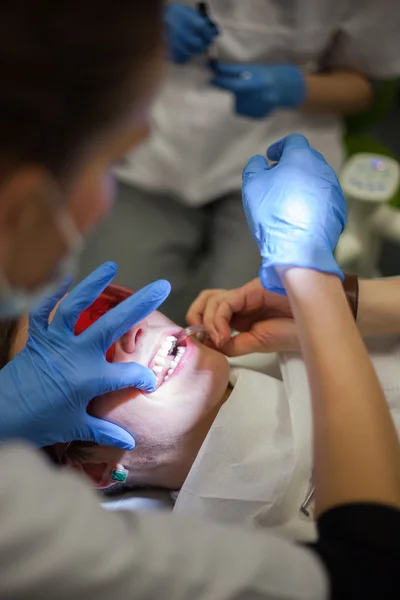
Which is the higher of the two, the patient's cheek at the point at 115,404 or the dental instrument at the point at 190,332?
the dental instrument at the point at 190,332

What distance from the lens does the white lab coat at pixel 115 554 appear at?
0.55 metres

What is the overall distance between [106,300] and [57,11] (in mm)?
731

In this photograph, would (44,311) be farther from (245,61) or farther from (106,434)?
(245,61)

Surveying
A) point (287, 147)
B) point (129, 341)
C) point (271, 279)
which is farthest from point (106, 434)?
point (287, 147)

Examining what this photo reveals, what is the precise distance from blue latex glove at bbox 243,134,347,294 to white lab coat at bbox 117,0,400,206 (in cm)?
55

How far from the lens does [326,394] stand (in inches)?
31.2

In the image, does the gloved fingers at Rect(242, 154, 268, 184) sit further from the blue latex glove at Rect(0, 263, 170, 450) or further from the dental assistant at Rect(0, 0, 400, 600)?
the dental assistant at Rect(0, 0, 400, 600)

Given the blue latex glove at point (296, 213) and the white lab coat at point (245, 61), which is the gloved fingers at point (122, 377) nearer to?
the blue latex glove at point (296, 213)

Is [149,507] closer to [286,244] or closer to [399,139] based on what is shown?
[286,244]

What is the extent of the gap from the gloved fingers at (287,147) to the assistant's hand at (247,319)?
28cm

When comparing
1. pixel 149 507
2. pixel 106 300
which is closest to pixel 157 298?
pixel 106 300

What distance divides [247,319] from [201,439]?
308 millimetres

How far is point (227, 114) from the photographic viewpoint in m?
1.61

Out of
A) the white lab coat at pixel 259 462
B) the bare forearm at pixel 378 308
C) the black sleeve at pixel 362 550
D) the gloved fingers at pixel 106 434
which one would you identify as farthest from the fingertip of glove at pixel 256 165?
the black sleeve at pixel 362 550
